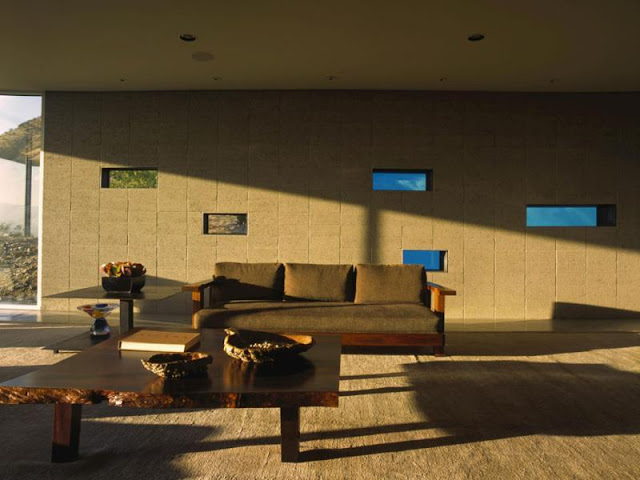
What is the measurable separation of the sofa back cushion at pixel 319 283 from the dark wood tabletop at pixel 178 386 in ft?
7.13

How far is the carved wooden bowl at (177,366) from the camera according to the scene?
6.45 ft

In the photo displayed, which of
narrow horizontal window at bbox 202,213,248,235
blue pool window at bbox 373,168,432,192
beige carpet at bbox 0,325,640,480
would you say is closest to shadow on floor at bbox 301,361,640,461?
beige carpet at bbox 0,325,640,480

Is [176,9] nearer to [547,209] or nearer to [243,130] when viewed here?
[243,130]

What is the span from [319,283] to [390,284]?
0.67 meters

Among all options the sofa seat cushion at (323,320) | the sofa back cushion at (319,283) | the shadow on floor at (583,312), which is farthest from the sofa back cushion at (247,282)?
the shadow on floor at (583,312)

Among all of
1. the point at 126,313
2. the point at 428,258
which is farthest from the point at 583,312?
the point at 126,313

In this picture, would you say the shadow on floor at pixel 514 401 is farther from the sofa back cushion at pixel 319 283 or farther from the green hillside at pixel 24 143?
the green hillside at pixel 24 143

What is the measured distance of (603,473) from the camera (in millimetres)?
1984

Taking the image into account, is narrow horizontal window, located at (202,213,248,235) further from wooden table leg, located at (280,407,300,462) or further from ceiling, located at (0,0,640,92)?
wooden table leg, located at (280,407,300,462)

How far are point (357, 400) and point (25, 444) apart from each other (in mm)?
1741

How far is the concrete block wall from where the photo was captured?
6281 millimetres

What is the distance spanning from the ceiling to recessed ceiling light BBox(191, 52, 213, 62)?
3 cm

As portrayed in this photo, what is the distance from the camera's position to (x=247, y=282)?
450cm

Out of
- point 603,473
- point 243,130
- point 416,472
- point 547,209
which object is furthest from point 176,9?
point 547,209
